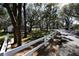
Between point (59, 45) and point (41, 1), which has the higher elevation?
point (41, 1)

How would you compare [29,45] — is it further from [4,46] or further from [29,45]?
[4,46]

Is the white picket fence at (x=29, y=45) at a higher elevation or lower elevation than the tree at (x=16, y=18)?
lower

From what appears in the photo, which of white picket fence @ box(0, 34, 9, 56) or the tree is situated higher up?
the tree

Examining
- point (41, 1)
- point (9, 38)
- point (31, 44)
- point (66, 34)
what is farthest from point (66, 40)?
point (9, 38)

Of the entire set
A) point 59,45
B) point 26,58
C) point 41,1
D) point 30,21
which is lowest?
point 26,58

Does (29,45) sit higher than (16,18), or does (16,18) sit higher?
(16,18)

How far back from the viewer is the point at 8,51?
2.07 meters

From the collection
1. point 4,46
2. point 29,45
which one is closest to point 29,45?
point 29,45

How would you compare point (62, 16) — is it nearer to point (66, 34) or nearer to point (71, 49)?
point (66, 34)

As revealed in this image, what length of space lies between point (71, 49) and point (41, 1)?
716mm

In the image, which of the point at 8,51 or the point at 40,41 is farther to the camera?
the point at 40,41

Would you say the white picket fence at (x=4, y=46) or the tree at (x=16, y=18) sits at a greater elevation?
the tree at (x=16, y=18)

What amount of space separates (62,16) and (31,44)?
53 cm

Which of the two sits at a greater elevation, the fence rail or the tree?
the tree
